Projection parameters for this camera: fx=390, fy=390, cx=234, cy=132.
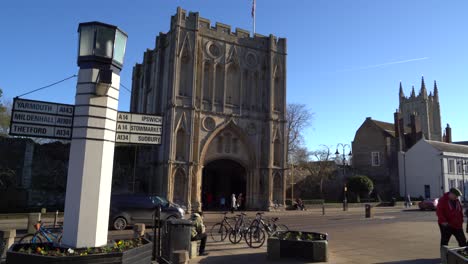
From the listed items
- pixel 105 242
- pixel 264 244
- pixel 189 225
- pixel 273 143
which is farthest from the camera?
pixel 273 143

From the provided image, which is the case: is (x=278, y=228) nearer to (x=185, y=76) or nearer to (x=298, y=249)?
(x=298, y=249)

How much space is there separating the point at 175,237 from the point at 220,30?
29507 mm

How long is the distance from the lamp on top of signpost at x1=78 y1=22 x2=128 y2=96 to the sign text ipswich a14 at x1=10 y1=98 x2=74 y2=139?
689 millimetres

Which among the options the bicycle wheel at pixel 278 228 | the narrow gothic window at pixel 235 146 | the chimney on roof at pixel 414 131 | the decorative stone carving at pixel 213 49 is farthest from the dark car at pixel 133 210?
the chimney on roof at pixel 414 131

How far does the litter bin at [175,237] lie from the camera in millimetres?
9438

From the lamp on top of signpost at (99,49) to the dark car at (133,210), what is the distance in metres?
13.1

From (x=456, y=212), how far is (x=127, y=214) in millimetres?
14781

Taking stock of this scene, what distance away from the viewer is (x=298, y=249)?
31.1ft

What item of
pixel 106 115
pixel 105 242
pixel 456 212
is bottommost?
pixel 105 242

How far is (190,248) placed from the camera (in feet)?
32.5

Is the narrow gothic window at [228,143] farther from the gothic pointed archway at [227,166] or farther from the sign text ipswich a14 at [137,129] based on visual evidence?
the sign text ipswich a14 at [137,129]

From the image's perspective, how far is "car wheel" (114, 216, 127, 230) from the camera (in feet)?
61.6

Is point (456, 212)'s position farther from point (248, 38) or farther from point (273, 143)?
point (248, 38)

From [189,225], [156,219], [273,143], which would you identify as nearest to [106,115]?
[156,219]
